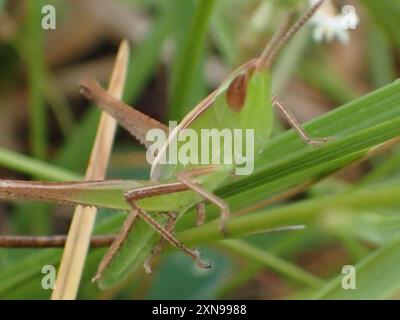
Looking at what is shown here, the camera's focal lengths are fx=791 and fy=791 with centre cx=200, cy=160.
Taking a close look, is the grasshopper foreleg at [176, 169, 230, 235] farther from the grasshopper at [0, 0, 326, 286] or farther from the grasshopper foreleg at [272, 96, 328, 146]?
the grasshopper foreleg at [272, 96, 328, 146]

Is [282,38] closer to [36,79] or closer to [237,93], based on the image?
[237,93]

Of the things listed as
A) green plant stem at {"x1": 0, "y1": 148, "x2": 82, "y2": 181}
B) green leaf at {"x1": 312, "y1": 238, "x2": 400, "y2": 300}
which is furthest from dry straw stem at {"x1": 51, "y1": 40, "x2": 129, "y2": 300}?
green leaf at {"x1": 312, "y1": 238, "x2": 400, "y2": 300}

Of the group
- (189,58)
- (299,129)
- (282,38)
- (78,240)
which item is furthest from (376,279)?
(189,58)

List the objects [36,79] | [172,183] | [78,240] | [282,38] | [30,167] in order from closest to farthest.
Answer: [282,38] → [172,183] → [78,240] → [30,167] → [36,79]

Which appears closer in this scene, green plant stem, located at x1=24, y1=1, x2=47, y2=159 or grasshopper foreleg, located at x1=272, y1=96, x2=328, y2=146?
grasshopper foreleg, located at x1=272, y1=96, x2=328, y2=146

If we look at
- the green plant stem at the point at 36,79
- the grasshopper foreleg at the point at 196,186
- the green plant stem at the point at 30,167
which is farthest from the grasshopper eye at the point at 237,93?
the green plant stem at the point at 36,79

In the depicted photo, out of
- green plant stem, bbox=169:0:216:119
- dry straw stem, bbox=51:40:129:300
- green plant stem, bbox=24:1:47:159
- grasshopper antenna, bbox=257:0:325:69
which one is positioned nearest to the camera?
grasshopper antenna, bbox=257:0:325:69
